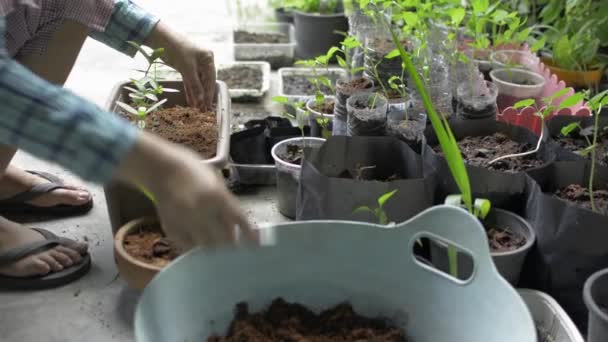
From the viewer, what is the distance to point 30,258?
129 centimetres

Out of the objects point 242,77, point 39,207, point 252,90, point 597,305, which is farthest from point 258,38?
point 597,305

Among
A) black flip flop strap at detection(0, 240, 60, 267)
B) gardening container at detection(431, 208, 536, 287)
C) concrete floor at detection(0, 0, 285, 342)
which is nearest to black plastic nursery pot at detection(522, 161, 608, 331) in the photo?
gardening container at detection(431, 208, 536, 287)

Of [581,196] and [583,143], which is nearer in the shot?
[581,196]

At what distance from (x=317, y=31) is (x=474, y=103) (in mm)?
1130

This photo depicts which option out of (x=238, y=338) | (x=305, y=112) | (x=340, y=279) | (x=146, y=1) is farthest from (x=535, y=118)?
(x=146, y=1)

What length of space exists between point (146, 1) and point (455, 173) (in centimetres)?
258

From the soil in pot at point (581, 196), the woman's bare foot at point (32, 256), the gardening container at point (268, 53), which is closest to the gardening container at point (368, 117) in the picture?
the soil in pot at point (581, 196)

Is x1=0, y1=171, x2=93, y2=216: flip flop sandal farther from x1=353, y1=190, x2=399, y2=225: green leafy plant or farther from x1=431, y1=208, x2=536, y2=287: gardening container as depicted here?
x1=431, y1=208, x2=536, y2=287: gardening container

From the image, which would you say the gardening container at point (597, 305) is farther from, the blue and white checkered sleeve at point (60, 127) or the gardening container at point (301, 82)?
the gardening container at point (301, 82)

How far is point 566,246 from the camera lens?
109cm

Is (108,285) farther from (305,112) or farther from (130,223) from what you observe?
(305,112)

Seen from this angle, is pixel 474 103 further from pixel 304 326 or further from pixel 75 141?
pixel 75 141

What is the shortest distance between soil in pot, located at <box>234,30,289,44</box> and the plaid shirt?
185 centimetres

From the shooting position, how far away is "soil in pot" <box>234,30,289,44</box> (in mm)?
2582
